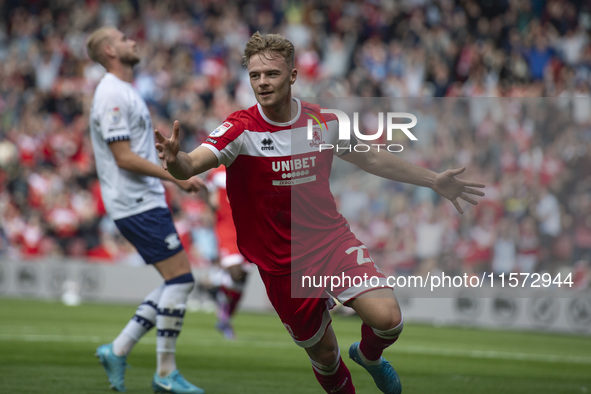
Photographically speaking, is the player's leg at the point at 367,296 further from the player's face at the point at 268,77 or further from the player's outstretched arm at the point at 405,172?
the player's face at the point at 268,77

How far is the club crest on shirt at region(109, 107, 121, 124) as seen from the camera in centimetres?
708

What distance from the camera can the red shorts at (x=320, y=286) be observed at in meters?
5.50

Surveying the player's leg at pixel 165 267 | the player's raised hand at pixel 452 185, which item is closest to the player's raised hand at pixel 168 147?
the player's raised hand at pixel 452 185

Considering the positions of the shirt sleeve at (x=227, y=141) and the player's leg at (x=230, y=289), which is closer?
the shirt sleeve at (x=227, y=141)

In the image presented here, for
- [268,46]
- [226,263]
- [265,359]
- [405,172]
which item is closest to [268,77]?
[268,46]

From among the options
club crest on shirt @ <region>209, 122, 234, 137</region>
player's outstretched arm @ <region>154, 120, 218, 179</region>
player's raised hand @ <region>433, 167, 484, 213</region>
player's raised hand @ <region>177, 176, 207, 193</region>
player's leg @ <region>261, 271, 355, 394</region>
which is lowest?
player's leg @ <region>261, 271, 355, 394</region>

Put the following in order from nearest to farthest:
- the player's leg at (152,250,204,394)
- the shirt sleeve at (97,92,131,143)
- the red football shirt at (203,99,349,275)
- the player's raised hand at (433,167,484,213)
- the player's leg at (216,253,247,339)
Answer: the red football shirt at (203,99,349,275) → the player's raised hand at (433,167,484,213) → the player's leg at (152,250,204,394) → the shirt sleeve at (97,92,131,143) → the player's leg at (216,253,247,339)

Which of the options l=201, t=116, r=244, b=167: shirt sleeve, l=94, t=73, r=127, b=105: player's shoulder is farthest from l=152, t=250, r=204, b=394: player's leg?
l=201, t=116, r=244, b=167: shirt sleeve

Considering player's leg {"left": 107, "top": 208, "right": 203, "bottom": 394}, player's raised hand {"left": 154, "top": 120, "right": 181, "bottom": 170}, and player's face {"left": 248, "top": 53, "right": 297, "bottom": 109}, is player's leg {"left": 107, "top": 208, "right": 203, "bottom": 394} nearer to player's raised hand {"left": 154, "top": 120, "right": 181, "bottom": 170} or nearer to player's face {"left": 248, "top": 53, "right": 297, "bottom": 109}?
player's face {"left": 248, "top": 53, "right": 297, "bottom": 109}

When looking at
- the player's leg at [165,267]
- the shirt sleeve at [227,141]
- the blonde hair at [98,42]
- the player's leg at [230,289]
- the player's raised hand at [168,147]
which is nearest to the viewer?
the player's raised hand at [168,147]

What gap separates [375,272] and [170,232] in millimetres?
2208

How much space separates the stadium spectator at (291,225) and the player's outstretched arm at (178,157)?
12 centimetres

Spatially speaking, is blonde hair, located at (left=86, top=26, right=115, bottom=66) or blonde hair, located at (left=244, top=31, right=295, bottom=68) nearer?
blonde hair, located at (left=244, top=31, right=295, bottom=68)

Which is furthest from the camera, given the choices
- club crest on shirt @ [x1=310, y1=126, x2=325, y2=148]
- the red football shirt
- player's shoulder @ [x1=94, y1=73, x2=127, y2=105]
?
player's shoulder @ [x1=94, y1=73, x2=127, y2=105]
